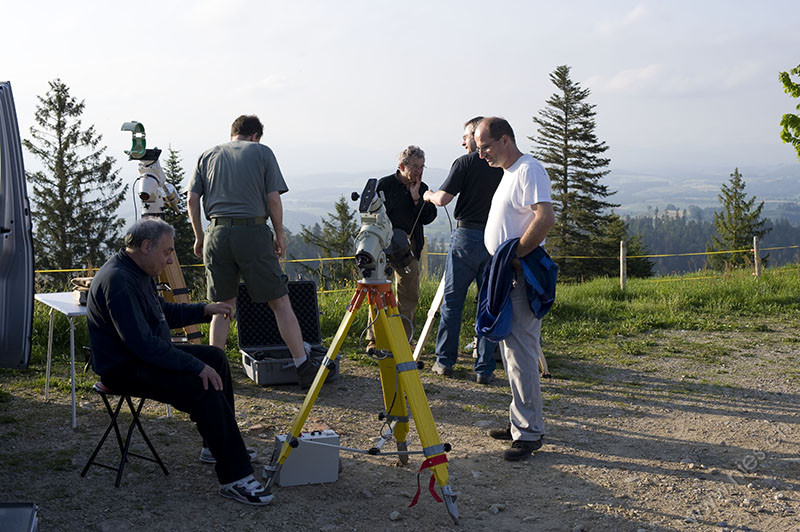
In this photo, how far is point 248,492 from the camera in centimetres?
358

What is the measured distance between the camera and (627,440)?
4750mm

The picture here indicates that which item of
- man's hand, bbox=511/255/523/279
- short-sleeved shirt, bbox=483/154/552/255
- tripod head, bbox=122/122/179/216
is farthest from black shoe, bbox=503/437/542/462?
tripod head, bbox=122/122/179/216

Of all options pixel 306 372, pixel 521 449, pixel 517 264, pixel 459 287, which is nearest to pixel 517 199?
pixel 517 264

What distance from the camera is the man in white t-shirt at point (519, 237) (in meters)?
4.11

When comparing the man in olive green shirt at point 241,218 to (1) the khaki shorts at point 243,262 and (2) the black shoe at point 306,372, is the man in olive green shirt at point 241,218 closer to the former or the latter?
(1) the khaki shorts at point 243,262

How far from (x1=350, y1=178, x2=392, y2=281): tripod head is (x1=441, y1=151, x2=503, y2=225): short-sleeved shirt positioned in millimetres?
2102

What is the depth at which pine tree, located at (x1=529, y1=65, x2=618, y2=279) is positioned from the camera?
2586 inches

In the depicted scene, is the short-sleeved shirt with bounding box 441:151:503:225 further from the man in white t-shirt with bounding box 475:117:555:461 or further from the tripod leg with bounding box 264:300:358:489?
the tripod leg with bounding box 264:300:358:489

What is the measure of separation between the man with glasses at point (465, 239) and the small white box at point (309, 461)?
235 centimetres

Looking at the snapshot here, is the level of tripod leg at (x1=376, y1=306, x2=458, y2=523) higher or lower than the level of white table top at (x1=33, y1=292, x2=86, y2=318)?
lower

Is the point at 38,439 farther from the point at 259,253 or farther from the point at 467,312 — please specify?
the point at 467,312

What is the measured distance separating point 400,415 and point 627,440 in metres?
1.73

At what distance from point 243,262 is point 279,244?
0.37 m

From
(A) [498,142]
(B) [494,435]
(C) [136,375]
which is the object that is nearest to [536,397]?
(B) [494,435]
